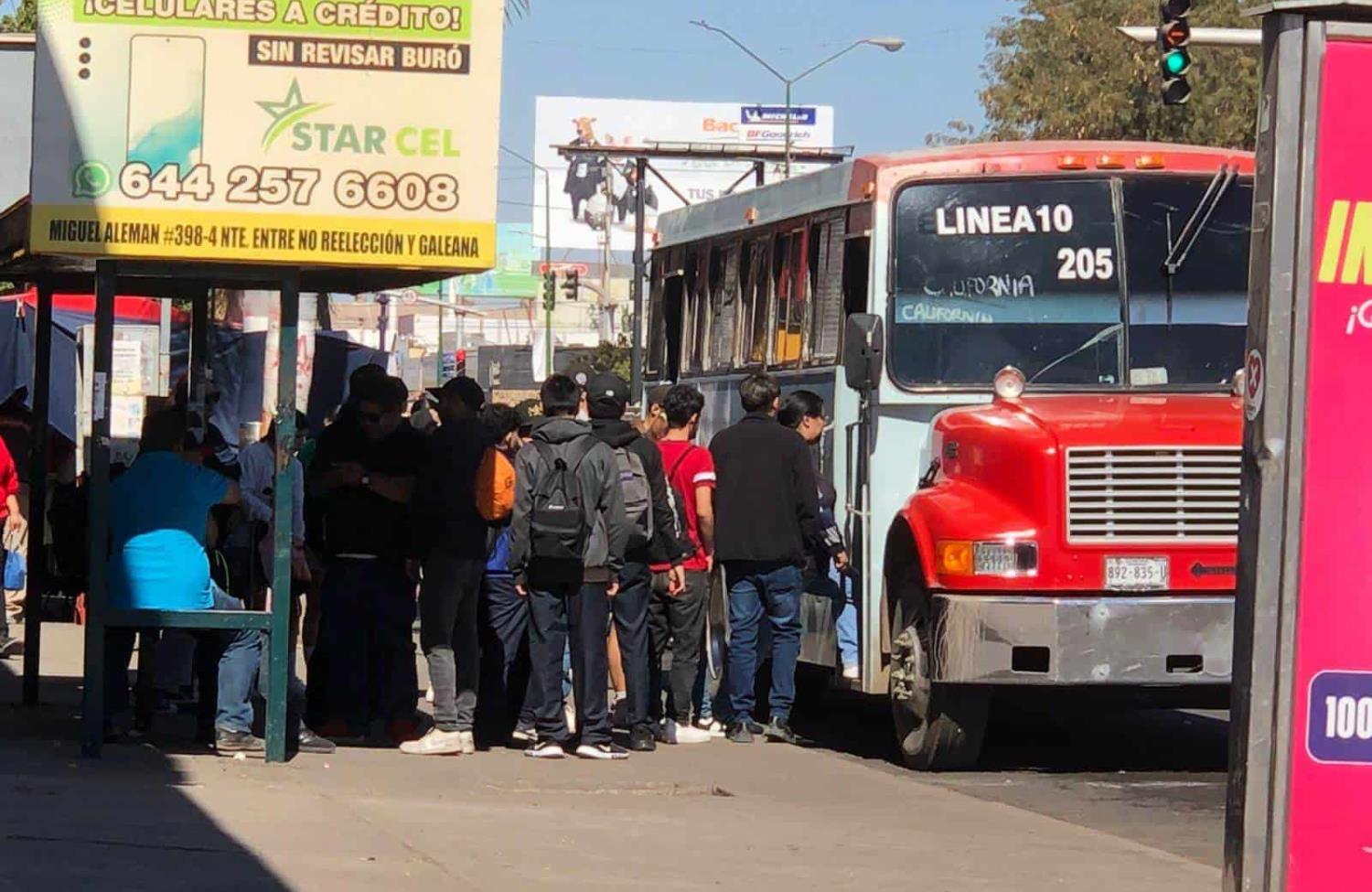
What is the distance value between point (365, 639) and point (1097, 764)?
4.09 metres

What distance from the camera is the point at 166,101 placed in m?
10.7

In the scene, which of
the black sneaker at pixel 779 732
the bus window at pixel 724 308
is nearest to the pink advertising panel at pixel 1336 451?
the black sneaker at pixel 779 732

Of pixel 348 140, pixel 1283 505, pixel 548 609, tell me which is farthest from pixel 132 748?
pixel 1283 505

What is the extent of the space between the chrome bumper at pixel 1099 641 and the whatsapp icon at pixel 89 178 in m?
4.56

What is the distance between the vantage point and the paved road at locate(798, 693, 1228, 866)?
431 inches

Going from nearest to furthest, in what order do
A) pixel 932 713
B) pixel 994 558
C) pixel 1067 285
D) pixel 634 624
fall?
pixel 994 558, pixel 932 713, pixel 634 624, pixel 1067 285

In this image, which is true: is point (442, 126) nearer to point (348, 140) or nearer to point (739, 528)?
point (348, 140)

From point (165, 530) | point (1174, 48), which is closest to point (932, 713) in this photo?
point (165, 530)

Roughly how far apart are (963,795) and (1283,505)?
6.74 m

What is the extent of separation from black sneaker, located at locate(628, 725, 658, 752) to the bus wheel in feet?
4.36

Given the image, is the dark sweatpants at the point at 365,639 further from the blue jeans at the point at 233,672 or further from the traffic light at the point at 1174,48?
the traffic light at the point at 1174,48

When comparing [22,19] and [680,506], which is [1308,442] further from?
[22,19]

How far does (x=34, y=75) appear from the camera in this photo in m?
10.6

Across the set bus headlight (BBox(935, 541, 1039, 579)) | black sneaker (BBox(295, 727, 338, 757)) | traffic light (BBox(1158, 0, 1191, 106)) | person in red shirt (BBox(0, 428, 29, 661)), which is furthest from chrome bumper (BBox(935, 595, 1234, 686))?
traffic light (BBox(1158, 0, 1191, 106))
